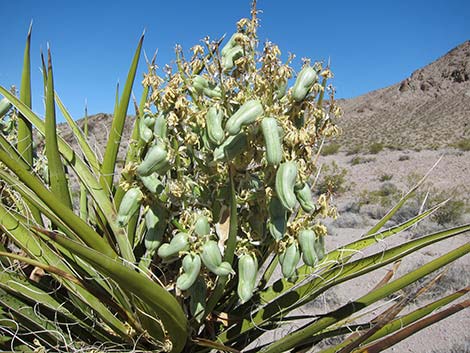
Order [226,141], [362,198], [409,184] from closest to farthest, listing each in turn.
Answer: [226,141], [362,198], [409,184]

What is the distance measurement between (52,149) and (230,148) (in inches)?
21.0

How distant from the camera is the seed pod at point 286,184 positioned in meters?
0.94

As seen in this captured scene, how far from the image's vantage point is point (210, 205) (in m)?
1.20

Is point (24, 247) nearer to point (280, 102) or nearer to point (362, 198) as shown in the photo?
point (280, 102)

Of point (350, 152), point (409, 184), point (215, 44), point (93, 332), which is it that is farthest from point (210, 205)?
point (350, 152)

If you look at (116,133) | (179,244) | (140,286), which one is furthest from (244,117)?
(116,133)

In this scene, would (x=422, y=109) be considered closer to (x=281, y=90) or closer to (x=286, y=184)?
(x=281, y=90)

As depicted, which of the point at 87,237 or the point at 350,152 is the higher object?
the point at 350,152

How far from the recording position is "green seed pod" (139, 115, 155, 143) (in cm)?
115

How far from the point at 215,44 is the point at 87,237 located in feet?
2.06

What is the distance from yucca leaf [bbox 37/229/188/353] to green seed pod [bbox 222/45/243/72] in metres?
0.58

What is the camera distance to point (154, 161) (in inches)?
39.4

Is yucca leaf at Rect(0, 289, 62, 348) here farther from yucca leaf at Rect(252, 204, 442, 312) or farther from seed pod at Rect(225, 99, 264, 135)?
seed pod at Rect(225, 99, 264, 135)

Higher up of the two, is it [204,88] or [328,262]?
[204,88]
